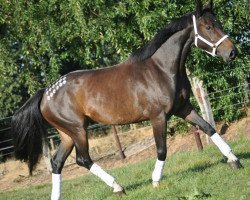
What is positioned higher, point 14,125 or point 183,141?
point 14,125

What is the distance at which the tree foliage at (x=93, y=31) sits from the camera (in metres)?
12.8

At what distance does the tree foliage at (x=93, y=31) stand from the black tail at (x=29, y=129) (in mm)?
5684

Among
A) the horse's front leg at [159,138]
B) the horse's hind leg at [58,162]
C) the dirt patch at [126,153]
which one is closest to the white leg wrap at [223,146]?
the horse's front leg at [159,138]

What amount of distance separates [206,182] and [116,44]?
7554 mm

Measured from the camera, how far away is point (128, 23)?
13602 mm

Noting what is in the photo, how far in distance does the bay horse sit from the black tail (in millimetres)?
17

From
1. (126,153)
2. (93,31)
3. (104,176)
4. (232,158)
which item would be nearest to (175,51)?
(232,158)

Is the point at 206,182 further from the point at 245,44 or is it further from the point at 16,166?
the point at 16,166

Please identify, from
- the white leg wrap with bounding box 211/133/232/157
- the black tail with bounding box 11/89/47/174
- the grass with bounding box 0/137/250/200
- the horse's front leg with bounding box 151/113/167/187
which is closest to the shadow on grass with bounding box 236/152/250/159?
the grass with bounding box 0/137/250/200

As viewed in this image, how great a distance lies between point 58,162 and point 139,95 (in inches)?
65.7

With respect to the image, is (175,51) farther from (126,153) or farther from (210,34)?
(126,153)

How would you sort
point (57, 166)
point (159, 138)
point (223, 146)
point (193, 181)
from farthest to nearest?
point (57, 166)
point (223, 146)
point (159, 138)
point (193, 181)

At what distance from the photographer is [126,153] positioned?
15086mm

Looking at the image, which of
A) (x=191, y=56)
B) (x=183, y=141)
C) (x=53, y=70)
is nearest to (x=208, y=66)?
(x=191, y=56)
